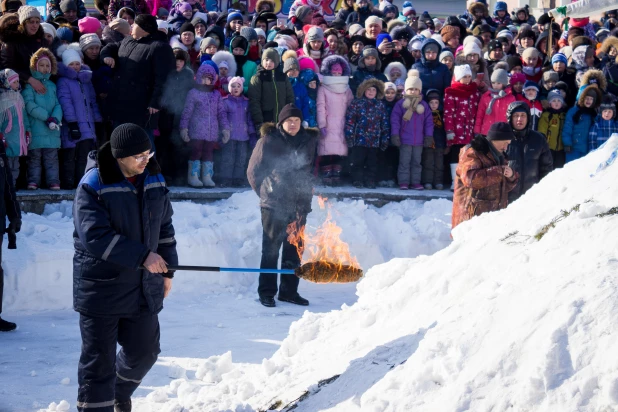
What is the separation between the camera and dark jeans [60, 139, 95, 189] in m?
10.2

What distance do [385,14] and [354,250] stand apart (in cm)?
761

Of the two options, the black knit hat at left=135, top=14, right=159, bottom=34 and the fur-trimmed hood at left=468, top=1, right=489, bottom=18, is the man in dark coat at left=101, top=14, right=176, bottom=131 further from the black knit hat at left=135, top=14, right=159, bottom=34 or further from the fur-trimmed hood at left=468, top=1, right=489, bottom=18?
the fur-trimmed hood at left=468, top=1, right=489, bottom=18

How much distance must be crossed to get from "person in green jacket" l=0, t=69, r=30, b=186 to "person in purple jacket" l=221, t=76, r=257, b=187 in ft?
8.62

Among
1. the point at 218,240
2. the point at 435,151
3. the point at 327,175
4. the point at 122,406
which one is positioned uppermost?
the point at 435,151

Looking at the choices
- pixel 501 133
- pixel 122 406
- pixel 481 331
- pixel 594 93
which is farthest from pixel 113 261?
pixel 594 93

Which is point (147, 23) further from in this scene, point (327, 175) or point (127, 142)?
point (127, 142)

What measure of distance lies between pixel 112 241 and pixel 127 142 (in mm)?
609

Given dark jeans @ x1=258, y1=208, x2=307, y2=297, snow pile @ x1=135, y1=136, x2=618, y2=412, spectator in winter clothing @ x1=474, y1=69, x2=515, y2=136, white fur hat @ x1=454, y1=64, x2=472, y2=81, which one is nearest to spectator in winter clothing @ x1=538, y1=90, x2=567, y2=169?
spectator in winter clothing @ x1=474, y1=69, x2=515, y2=136

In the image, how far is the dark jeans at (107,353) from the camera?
16.0ft

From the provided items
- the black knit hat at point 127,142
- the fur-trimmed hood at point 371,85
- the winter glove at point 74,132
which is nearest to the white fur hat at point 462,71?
the fur-trimmed hood at point 371,85

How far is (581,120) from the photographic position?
11875mm

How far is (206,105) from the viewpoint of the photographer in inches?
424

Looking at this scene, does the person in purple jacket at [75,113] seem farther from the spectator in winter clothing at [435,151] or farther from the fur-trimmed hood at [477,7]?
the fur-trimmed hood at [477,7]

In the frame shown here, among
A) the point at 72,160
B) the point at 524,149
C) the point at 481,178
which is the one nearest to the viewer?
the point at 481,178
